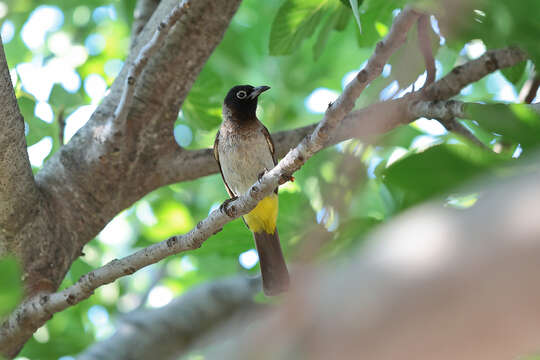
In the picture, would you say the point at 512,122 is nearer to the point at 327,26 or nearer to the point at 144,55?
the point at 144,55

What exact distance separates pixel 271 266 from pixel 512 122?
12.0ft

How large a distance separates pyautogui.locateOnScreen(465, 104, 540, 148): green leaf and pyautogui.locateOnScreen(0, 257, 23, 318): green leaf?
1.48 metres

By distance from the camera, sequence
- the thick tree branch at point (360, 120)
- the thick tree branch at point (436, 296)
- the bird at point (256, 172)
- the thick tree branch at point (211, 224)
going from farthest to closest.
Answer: the bird at point (256, 172) < the thick tree branch at point (360, 120) < the thick tree branch at point (211, 224) < the thick tree branch at point (436, 296)

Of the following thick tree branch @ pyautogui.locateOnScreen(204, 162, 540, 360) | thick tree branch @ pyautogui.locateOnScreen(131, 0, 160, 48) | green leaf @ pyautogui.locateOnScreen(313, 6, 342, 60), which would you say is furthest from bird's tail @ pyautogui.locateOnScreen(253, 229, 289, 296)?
thick tree branch @ pyautogui.locateOnScreen(204, 162, 540, 360)

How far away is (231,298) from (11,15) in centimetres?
453

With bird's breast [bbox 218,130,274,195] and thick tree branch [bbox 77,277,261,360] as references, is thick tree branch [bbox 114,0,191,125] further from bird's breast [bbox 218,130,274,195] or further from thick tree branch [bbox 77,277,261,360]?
thick tree branch [bbox 77,277,261,360]

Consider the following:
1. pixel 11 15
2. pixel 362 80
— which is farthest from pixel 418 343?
pixel 11 15

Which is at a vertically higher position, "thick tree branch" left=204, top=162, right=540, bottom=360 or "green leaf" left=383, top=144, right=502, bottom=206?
"green leaf" left=383, top=144, right=502, bottom=206

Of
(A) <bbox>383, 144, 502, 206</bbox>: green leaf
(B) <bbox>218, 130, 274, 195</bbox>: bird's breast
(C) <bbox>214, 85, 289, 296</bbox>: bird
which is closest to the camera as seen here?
(A) <bbox>383, 144, 502, 206</bbox>: green leaf

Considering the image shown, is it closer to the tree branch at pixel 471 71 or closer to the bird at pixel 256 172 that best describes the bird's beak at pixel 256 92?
the bird at pixel 256 172

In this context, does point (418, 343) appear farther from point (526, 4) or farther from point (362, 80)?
point (362, 80)

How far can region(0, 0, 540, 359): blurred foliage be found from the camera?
1.59 meters

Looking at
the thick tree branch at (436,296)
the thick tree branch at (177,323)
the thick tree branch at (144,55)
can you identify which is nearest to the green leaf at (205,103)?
the thick tree branch at (144,55)

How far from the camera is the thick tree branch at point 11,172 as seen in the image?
3.28 m
